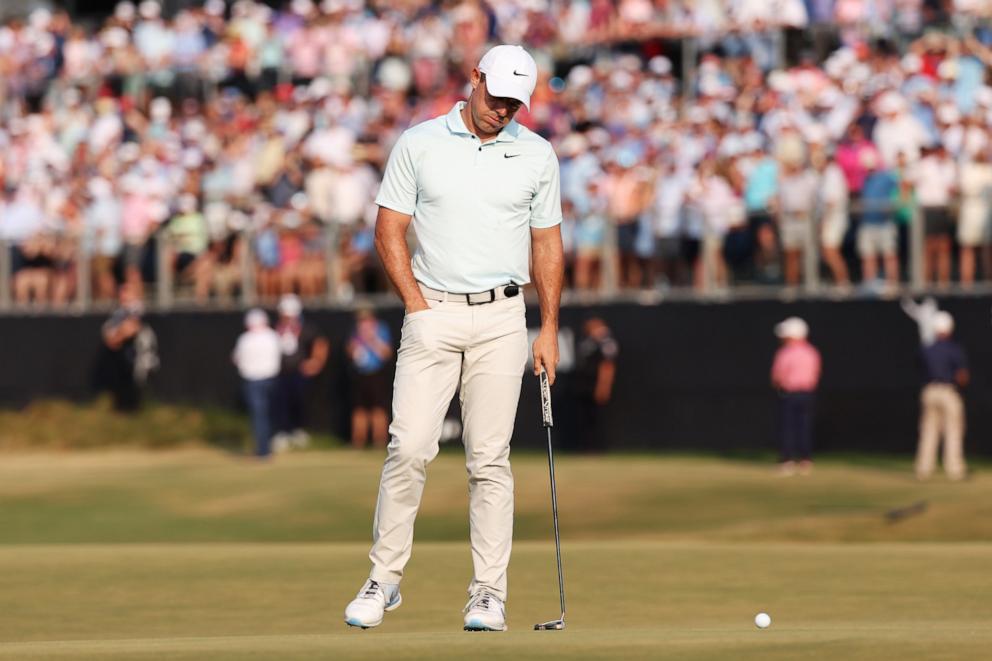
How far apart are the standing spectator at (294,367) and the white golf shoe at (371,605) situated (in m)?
17.4

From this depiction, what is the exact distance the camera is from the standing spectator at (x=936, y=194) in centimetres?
2094

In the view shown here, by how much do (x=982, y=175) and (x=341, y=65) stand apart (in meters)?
10.5

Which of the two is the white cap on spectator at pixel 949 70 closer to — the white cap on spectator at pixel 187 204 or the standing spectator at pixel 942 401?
the standing spectator at pixel 942 401

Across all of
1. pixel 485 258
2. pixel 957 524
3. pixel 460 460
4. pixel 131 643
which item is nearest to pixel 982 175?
pixel 957 524

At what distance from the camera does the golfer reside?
26.0ft

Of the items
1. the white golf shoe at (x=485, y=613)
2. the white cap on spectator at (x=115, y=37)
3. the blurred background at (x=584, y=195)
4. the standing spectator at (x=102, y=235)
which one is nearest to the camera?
the white golf shoe at (x=485, y=613)

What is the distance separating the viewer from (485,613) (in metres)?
7.90

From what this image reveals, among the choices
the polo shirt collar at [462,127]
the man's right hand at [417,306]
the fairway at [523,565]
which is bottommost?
the fairway at [523,565]

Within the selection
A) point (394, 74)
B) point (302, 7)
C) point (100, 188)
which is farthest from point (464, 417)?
point (302, 7)

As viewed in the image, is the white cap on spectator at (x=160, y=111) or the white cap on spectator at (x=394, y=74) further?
the white cap on spectator at (x=160, y=111)

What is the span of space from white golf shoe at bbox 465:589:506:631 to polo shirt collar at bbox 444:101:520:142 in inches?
73.0

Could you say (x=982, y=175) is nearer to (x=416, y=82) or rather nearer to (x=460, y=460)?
(x=460, y=460)

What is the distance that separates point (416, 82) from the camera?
27.5 m

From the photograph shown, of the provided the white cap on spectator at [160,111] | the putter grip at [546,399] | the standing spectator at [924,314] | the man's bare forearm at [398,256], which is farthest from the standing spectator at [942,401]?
the man's bare forearm at [398,256]
